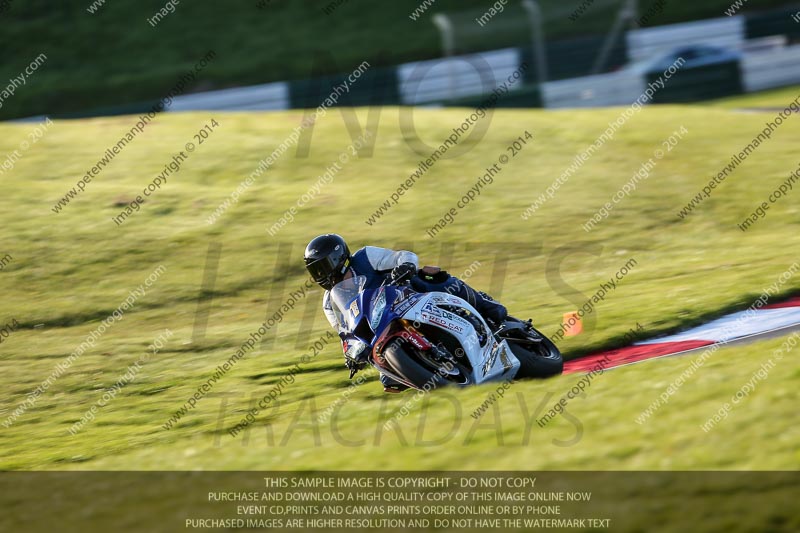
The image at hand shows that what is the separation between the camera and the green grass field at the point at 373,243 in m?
8.31

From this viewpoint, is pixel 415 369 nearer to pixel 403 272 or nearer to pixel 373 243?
pixel 403 272

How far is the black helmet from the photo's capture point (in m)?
9.59

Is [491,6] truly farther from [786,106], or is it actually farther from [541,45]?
[786,106]

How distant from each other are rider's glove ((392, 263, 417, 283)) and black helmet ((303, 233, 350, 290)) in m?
0.56

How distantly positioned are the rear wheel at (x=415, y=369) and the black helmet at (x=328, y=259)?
3.76 ft

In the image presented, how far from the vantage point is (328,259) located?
377 inches

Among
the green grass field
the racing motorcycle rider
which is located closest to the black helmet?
Answer: the racing motorcycle rider

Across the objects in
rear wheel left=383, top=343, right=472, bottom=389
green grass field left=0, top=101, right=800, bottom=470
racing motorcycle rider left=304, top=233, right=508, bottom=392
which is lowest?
green grass field left=0, top=101, right=800, bottom=470

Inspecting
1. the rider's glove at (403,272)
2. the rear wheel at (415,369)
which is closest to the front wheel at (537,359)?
the rear wheel at (415,369)

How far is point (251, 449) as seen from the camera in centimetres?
917

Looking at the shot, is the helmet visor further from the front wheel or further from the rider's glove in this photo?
the front wheel

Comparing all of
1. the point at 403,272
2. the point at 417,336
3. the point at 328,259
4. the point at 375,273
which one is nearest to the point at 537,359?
the point at 417,336

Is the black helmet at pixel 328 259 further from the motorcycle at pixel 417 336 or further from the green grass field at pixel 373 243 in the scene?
the green grass field at pixel 373 243

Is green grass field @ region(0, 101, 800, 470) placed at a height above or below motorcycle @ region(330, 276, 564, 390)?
Answer: below
